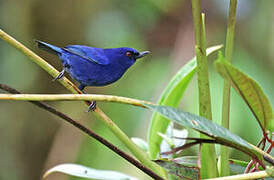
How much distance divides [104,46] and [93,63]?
1.38 m

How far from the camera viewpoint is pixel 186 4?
3410 millimetres

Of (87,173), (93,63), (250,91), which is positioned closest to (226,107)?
(250,91)

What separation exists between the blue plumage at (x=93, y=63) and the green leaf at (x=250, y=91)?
126 cm

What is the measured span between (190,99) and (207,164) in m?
1.81

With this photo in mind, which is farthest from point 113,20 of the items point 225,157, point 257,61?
point 225,157

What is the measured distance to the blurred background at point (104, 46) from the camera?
3.11 meters

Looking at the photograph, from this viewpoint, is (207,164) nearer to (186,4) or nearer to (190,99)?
(190,99)

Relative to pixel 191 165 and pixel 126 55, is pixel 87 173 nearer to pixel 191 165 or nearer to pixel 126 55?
pixel 191 165

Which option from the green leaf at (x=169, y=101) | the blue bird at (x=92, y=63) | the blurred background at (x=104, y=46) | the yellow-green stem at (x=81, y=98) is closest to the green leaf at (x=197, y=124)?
the yellow-green stem at (x=81, y=98)

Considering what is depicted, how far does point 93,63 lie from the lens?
89.2 inches

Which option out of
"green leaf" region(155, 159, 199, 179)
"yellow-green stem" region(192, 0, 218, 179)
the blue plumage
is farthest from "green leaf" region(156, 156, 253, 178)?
the blue plumage

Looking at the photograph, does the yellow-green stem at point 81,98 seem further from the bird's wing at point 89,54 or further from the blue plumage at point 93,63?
the bird's wing at point 89,54

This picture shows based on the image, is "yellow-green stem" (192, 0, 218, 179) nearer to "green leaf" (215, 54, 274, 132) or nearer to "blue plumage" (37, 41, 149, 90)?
"green leaf" (215, 54, 274, 132)

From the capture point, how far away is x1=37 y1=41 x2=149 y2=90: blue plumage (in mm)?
2156
